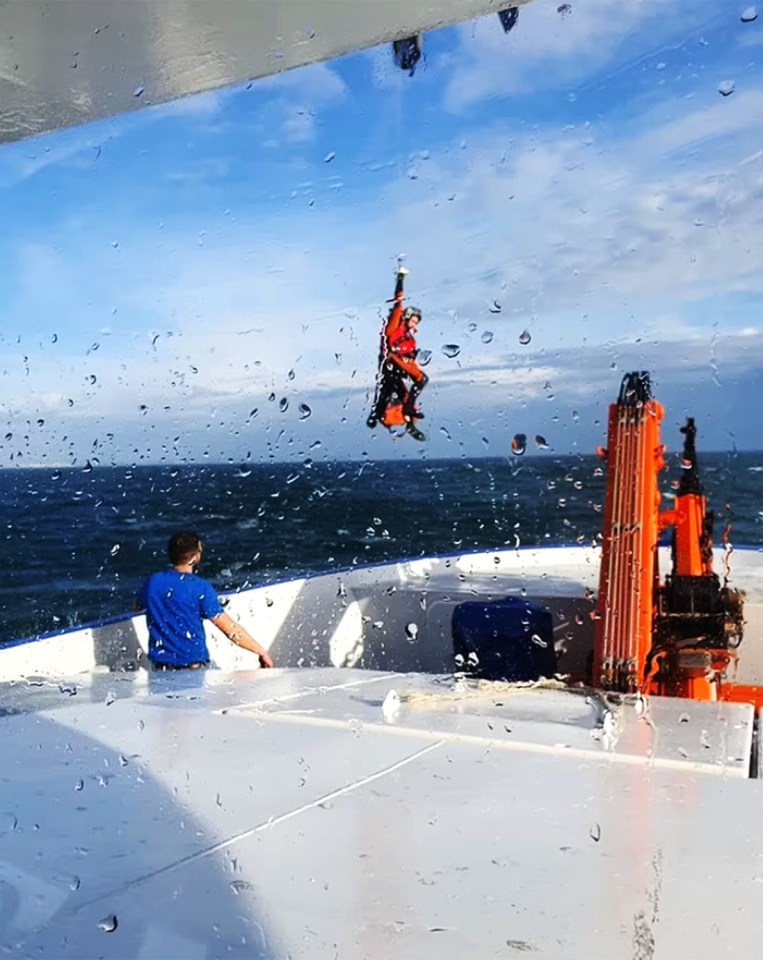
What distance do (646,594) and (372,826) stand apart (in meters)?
2.08

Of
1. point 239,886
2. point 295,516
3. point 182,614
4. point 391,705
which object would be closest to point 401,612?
point 182,614

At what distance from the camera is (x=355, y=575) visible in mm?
6422

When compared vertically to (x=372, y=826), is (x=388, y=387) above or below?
above

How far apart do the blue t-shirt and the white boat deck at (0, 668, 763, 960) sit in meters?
1.03

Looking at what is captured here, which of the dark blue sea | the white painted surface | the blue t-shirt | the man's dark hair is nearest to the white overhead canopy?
the dark blue sea

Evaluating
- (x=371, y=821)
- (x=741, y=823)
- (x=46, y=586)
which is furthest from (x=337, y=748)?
(x=46, y=586)

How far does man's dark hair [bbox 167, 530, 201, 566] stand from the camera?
13.3 feet

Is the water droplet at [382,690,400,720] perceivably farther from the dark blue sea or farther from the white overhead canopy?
the white overhead canopy

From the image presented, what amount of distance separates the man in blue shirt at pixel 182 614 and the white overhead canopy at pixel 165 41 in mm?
2715

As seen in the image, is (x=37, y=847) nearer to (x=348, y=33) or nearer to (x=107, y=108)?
(x=107, y=108)

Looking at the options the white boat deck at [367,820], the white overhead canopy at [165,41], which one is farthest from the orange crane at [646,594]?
the white overhead canopy at [165,41]

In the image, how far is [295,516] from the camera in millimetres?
11805

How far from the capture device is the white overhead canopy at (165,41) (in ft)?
4.26

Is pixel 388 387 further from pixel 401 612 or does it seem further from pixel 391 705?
Result: pixel 401 612
